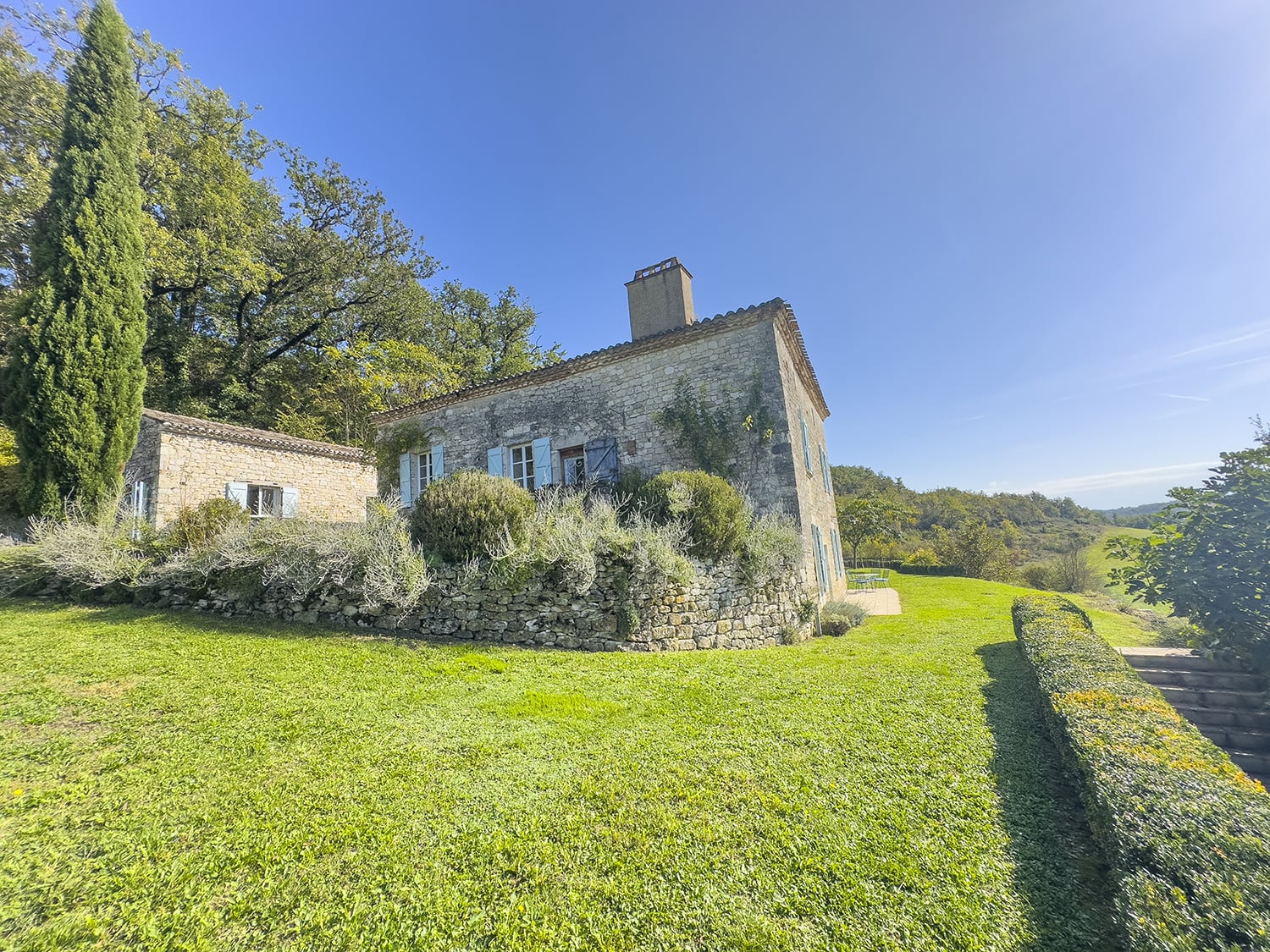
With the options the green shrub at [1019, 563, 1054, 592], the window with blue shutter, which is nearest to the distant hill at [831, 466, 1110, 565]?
the green shrub at [1019, 563, 1054, 592]

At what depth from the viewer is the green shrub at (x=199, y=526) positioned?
767 cm

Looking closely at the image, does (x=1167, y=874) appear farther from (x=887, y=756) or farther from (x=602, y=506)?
(x=602, y=506)

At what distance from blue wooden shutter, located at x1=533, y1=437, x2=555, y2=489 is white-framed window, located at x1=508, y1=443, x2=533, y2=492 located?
325 millimetres

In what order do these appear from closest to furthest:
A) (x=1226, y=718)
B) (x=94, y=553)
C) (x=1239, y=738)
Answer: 1. (x=1239, y=738)
2. (x=1226, y=718)
3. (x=94, y=553)

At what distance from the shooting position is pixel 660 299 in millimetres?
11570

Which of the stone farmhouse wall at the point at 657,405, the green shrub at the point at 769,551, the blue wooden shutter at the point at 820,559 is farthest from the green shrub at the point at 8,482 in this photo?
the blue wooden shutter at the point at 820,559

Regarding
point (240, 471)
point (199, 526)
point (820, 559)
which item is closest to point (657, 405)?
point (820, 559)

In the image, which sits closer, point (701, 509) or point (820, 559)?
point (701, 509)

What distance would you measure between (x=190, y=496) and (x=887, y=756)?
1615 centimetres

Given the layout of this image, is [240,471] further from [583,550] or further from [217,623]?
[583,550]

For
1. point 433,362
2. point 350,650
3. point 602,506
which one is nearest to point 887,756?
point 602,506

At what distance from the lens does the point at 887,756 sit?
3.79 m

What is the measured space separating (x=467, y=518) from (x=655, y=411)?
201 inches

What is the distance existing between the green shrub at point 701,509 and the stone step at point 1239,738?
17.8ft
